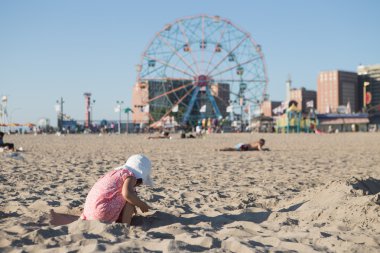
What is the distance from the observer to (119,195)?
3281mm

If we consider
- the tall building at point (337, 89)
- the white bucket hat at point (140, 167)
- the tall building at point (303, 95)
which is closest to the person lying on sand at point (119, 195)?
the white bucket hat at point (140, 167)

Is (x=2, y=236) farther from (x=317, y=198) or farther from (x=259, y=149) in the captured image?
(x=259, y=149)

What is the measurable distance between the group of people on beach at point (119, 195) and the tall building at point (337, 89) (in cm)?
12067

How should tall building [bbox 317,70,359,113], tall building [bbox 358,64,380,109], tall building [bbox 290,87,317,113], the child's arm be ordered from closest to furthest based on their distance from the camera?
the child's arm
tall building [bbox 317,70,359,113]
tall building [bbox 358,64,380,109]
tall building [bbox 290,87,317,113]

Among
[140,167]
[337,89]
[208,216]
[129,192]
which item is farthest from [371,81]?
[129,192]

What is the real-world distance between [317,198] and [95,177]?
358cm

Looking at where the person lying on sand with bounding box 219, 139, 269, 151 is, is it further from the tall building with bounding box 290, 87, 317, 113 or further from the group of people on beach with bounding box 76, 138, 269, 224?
the tall building with bounding box 290, 87, 317, 113

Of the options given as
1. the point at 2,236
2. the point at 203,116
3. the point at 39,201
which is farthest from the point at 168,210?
Result: the point at 203,116

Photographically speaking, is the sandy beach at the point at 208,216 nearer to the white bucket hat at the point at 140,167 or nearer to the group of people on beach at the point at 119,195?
the group of people on beach at the point at 119,195

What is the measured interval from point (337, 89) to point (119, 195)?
124 meters

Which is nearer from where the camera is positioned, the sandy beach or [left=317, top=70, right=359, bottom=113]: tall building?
the sandy beach

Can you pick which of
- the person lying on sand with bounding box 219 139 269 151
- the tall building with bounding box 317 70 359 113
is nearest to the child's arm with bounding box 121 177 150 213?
the person lying on sand with bounding box 219 139 269 151

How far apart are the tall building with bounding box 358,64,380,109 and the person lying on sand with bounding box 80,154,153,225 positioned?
126883mm

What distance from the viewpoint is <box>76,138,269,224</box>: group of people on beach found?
3.19 m
